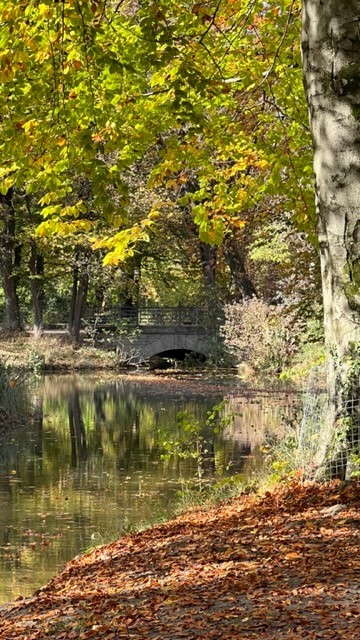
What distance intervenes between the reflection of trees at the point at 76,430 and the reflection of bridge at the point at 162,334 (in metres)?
10.8

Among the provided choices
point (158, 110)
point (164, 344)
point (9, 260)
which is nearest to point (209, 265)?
point (164, 344)

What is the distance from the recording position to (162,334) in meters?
38.9

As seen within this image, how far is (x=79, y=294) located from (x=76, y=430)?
19250mm

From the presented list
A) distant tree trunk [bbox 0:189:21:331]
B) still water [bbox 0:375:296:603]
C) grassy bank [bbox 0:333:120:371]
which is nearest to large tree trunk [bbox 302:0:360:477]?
still water [bbox 0:375:296:603]

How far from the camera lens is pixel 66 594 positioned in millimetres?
6961

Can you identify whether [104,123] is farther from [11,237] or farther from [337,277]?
[11,237]

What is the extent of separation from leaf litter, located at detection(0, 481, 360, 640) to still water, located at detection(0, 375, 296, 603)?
1683mm

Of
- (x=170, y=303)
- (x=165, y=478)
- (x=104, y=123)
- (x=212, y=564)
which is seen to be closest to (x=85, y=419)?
(x=165, y=478)

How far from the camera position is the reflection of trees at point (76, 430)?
1725 cm

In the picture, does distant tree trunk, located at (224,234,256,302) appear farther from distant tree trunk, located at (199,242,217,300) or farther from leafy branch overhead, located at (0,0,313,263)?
leafy branch overhead, located at (0,0,313,263)

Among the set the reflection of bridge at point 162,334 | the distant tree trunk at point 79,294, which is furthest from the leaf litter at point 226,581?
the distant tree trunk at point 79,294

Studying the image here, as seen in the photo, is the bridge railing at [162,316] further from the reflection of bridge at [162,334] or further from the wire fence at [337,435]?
the wire fence at [337,435]

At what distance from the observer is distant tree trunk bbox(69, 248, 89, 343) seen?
3834 cm

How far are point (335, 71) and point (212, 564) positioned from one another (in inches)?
153
